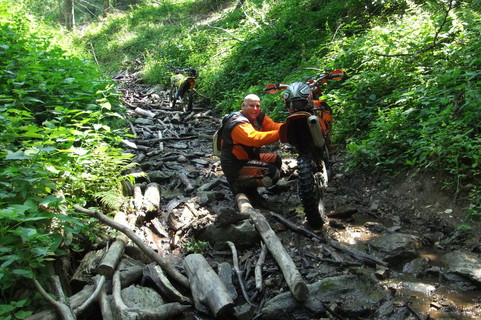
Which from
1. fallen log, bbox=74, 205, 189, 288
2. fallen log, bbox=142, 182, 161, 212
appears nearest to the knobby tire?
fallen log, bbox=74, 205, 189, 288

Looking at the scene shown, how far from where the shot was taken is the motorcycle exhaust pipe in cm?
421

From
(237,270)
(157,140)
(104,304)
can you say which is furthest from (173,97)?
(104,304)

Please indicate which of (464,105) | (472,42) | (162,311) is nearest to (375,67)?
(472,42)

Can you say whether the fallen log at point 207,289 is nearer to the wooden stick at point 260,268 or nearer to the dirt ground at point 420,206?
the wooden stick at point 260,268

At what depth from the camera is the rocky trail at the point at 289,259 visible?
10.1 feet

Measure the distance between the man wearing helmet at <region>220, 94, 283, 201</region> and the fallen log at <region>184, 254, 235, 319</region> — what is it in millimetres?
1751

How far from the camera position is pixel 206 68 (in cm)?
1411

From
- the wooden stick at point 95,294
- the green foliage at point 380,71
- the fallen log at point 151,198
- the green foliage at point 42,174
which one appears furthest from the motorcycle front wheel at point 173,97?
the wooden stick at point 95,294

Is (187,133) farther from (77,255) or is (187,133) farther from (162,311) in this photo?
(162,311)

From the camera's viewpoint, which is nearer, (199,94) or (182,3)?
(199,94)

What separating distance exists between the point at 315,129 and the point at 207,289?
2166 mm

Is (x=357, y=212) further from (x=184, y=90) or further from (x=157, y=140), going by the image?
(x=184, y=90)

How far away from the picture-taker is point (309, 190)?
4195 millimetres

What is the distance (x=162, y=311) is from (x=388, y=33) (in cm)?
677
